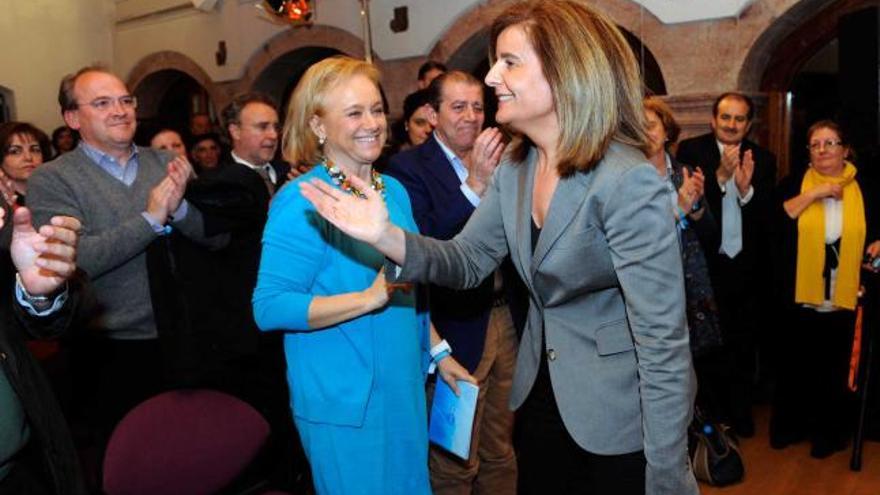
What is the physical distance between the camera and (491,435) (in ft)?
10.1

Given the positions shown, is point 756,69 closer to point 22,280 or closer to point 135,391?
point 135,391

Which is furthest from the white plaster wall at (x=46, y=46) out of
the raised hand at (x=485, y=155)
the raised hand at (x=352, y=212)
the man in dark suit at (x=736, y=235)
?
the raised hand at (x=352, y=212)

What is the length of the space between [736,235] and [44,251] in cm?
373

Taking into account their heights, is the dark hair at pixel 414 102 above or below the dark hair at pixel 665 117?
above

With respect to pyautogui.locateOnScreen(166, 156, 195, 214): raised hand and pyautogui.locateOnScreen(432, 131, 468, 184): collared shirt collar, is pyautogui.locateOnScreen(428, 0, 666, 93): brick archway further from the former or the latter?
pyautogui.locateOnScreen(166, 156, 195, 214): raised hand

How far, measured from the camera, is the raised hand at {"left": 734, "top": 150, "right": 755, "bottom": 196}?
14.5 feet

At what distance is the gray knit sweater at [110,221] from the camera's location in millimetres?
2658

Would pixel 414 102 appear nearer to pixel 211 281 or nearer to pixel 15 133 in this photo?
pixel 211 281

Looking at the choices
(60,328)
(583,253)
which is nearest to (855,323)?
(583,253)

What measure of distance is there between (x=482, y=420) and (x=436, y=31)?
4.63 metres

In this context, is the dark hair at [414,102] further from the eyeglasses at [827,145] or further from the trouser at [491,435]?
the eyeglasses at [827,145]

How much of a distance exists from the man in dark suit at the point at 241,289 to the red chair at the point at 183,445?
0.80 m

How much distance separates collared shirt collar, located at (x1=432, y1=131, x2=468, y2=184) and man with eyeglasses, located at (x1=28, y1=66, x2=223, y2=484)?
92cm

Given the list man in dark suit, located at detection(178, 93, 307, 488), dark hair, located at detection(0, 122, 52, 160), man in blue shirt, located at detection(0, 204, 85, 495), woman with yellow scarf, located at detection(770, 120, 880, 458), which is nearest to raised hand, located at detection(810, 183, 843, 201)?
woman with yellow scarf, located at detection(770, 120, 880, 458)
